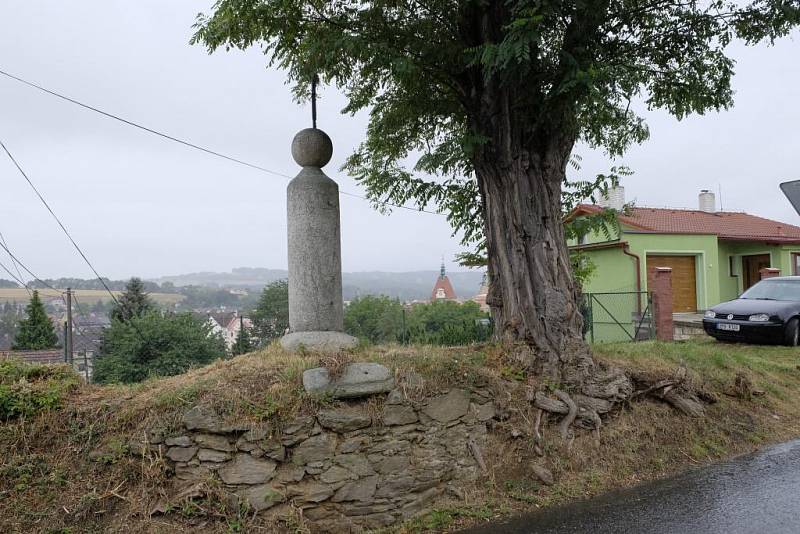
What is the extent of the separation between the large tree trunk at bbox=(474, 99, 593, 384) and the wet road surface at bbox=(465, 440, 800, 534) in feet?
4.34

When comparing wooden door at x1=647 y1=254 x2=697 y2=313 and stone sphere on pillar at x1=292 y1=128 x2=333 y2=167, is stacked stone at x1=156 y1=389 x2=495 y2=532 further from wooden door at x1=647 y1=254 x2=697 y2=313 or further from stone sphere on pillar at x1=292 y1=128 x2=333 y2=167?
wooden door at x1=647 y1=254 x2=697 y2=313

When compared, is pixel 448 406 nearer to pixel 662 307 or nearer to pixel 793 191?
pixel 793 191

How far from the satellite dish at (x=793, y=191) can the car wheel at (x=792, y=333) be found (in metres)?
8.70

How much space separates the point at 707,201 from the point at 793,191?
26.0 meters

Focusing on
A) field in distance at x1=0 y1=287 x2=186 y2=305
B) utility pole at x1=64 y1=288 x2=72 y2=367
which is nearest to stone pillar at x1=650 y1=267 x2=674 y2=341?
utility pole at x1=64 y1=288 x2=72 y2=367

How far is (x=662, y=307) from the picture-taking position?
14219 mm

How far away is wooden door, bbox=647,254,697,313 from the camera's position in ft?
71.3

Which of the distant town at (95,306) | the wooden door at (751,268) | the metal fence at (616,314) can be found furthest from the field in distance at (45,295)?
the wooden door at (751,268)

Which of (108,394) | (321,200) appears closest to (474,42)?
(321,200)

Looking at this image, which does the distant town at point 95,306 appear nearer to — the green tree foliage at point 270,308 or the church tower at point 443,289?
the green tree foliage at point 270,308

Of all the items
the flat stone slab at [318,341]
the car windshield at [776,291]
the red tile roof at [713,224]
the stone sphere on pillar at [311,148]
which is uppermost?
the red tile roof at [713,224]

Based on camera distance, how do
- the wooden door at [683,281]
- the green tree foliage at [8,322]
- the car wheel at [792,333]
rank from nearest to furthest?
the car wheel at [792,333] < the wooden door at [683,281] < the green tree foliage at [8,322]

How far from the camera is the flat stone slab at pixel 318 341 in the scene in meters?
5.48

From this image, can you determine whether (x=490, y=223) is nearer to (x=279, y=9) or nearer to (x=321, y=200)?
(x=321, y=200)
